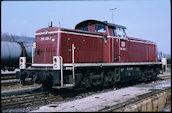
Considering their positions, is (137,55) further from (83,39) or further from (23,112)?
(23,112)

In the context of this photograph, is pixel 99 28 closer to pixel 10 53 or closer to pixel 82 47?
pixel 82 47

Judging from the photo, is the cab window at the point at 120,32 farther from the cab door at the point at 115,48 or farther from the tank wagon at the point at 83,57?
the cab door at the point at 115,48

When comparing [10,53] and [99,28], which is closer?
[99,28]

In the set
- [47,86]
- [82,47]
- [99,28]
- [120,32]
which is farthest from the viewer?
[120,32]

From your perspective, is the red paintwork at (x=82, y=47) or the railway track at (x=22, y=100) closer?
the railway track at (x=22, y=100)

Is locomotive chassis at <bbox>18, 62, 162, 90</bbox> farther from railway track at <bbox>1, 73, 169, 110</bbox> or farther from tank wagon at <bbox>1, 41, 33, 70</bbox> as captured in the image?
tank wagon at <bbox>1, 41, 33, 70</bbox>

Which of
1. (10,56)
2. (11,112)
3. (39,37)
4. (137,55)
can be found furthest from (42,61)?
(10,56)

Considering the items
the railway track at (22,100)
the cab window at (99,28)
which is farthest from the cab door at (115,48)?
the railway track at (22,100)

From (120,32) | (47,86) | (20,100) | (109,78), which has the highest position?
(120,32)

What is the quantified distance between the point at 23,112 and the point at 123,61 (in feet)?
23.6

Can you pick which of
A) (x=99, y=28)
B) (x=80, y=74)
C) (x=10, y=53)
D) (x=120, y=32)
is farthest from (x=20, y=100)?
(x=10, y=53)

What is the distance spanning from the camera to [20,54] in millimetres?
17094

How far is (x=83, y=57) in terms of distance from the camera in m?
9.93

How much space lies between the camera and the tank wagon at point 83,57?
8.73 meters
